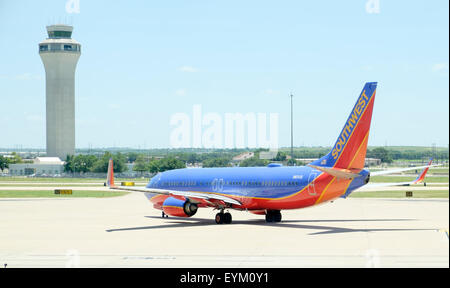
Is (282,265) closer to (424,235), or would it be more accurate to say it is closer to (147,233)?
(424,235)

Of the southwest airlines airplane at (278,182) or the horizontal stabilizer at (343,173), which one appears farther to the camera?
the southwest airlines airplane at (278,182)

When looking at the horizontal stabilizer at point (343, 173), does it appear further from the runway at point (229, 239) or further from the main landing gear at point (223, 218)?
the main landing gear at point (223, 218)

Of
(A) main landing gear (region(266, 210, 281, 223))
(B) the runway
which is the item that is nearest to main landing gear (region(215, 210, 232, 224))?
(B) the runway

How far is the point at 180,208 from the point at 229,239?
37.8 ft

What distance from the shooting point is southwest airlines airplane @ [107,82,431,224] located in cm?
3953

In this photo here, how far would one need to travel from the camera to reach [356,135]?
1555 inches

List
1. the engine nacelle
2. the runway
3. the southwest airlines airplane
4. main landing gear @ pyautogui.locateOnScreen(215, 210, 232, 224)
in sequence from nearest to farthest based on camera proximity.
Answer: the runway < the southwest airlines airplane < main landing gear @ pyautogui.locateOnScreen(215, 210, 232, 224) < the engine nacelle

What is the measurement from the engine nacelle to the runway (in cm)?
80

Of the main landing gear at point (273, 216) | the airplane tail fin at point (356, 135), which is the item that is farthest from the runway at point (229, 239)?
the airplane tail fin at point (356, 135)

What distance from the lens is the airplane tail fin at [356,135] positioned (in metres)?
39.1

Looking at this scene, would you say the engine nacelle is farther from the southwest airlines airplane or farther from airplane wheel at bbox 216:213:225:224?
airplane wheel at bbox 216:213:225:224

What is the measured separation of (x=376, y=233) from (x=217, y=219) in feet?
42.2

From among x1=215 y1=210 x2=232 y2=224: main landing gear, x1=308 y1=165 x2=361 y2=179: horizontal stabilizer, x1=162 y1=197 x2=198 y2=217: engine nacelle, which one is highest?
x1=308 y1=165 x2=361 y2=179: horizontal stabilizer

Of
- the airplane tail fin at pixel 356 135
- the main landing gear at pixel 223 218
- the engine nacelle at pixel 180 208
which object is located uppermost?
the airplane tail fin at pixel 356 135
